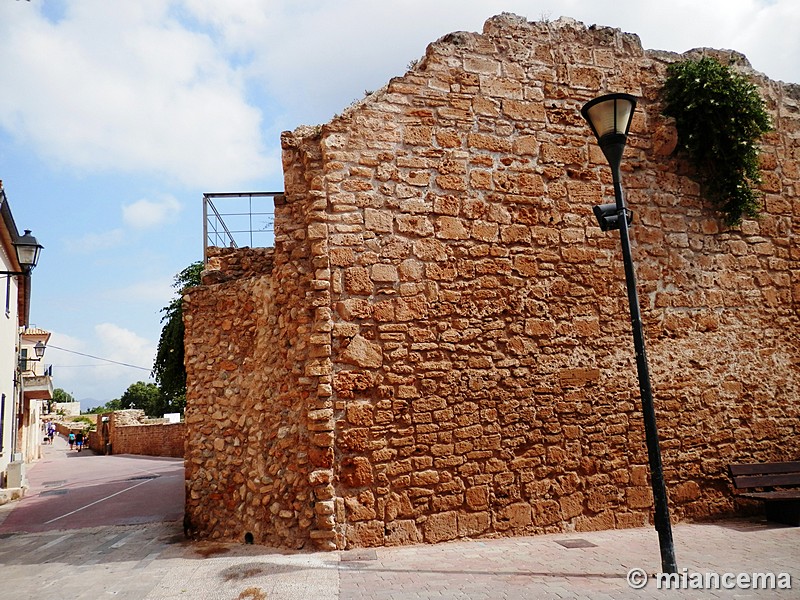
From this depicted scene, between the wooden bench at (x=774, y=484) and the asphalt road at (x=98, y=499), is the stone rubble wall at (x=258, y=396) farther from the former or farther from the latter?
the wooden bench at (x=774, y=484)

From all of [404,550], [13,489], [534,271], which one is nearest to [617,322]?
[534,271]

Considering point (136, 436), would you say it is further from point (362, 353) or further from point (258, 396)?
point (362, 353)

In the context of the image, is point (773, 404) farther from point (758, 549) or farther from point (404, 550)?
point (404, 550)

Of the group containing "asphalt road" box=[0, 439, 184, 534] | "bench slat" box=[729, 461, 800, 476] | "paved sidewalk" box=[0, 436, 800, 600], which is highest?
"bench slat" box=[729, 461, 800, 476]

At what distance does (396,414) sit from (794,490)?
4503 millimetres

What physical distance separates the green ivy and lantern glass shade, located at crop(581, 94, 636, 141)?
2.87 meters

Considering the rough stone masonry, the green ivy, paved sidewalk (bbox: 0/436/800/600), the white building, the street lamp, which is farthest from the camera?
the white building

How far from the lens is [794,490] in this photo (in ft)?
21.7

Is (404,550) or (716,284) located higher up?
(716,284)

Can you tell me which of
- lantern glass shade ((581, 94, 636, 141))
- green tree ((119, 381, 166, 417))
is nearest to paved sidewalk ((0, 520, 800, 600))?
lantern glass shade ((581, 94, 636, 141))

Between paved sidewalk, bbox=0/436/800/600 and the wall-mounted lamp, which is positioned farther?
the wall-mounted lamp

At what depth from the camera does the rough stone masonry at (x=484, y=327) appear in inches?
238

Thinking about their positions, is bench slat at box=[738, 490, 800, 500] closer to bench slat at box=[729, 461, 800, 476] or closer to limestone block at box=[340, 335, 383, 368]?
bench slat at box=[729, 461, 800, 476]

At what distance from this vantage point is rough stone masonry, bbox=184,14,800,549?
238 inches
